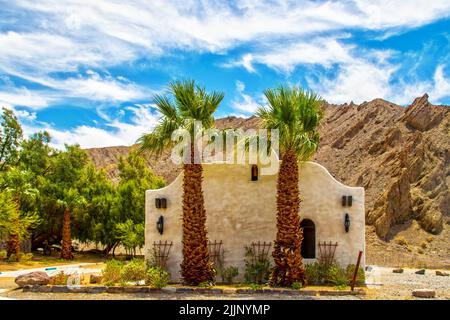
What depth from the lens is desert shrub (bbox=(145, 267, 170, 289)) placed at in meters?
17.3

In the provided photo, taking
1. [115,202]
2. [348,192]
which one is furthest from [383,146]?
[348,192]

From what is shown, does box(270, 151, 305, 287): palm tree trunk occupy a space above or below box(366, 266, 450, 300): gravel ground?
above

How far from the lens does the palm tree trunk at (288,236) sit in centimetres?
1786

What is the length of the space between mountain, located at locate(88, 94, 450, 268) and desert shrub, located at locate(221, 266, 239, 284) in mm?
34277

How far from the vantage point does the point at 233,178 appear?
20250 millimetres

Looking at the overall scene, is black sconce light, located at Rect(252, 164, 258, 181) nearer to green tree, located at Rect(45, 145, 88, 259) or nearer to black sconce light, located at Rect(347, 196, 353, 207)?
black sconce light, located at Rect(347, 196, 353, 207)

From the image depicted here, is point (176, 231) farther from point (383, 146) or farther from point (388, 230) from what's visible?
point (383, 146)

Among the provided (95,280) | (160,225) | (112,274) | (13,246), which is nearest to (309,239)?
(160,225)

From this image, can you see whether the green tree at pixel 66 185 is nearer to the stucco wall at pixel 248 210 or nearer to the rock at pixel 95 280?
the stucco wall at pixel 248 210

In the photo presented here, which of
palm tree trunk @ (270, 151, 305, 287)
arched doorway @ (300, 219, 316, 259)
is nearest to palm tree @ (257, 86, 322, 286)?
palm tree trunk @ (270, 151, 305, 287)

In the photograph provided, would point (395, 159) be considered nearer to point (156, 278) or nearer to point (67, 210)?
point (67, 210)

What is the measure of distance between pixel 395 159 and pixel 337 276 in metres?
46.8

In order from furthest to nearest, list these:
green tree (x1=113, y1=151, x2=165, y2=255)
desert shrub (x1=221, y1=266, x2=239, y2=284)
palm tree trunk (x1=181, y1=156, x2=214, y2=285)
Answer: green tree (x1=113, y1=151, x2=165, y2=255)
desert shrub (x1=221, y1=266, x2=239, y2=284)
palm tree trunk (x1=181, y1=156, x2=214, y2=285)

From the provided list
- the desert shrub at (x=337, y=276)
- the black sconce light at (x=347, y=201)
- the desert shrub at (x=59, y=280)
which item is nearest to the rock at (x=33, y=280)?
the desert shrub at (x=59, y=280)
